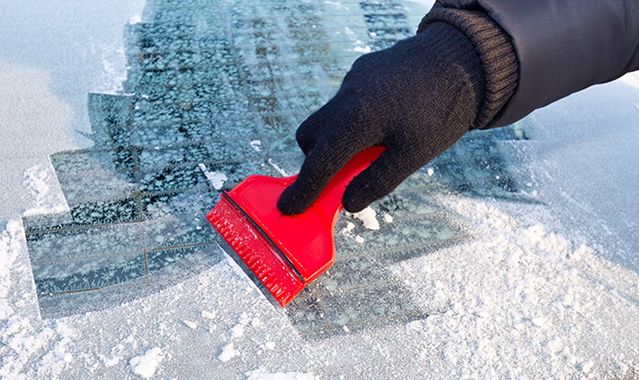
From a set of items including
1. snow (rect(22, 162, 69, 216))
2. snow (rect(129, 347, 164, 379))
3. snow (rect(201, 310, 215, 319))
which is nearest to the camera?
snow (rect(129, 347, 164, 379))

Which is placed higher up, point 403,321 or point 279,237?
point 279,237

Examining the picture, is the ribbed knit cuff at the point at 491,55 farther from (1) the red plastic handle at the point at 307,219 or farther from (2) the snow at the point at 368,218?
(2) the snow at the point at 368,218

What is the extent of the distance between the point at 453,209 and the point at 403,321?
45 centimetres

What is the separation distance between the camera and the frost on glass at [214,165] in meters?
1.62

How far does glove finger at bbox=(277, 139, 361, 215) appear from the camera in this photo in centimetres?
151

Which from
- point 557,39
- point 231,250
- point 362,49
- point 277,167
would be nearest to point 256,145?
point 277,167

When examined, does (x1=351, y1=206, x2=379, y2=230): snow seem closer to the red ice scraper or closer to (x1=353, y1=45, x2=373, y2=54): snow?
the red ice scraper

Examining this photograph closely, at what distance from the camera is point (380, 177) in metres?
1.51

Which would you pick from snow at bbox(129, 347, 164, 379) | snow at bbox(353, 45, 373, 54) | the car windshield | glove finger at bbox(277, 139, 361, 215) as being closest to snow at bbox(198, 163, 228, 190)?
the car windshield

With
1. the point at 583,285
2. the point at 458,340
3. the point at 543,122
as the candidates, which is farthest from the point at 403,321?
the point at 543,122

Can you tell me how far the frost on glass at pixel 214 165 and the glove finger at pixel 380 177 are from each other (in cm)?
24

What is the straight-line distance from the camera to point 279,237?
164 centimetres

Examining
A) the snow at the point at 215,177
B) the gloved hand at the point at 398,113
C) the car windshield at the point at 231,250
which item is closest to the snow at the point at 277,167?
the car windshield at the point at 231,250

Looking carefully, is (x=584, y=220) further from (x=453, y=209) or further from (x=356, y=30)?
(x=356, y=30)
